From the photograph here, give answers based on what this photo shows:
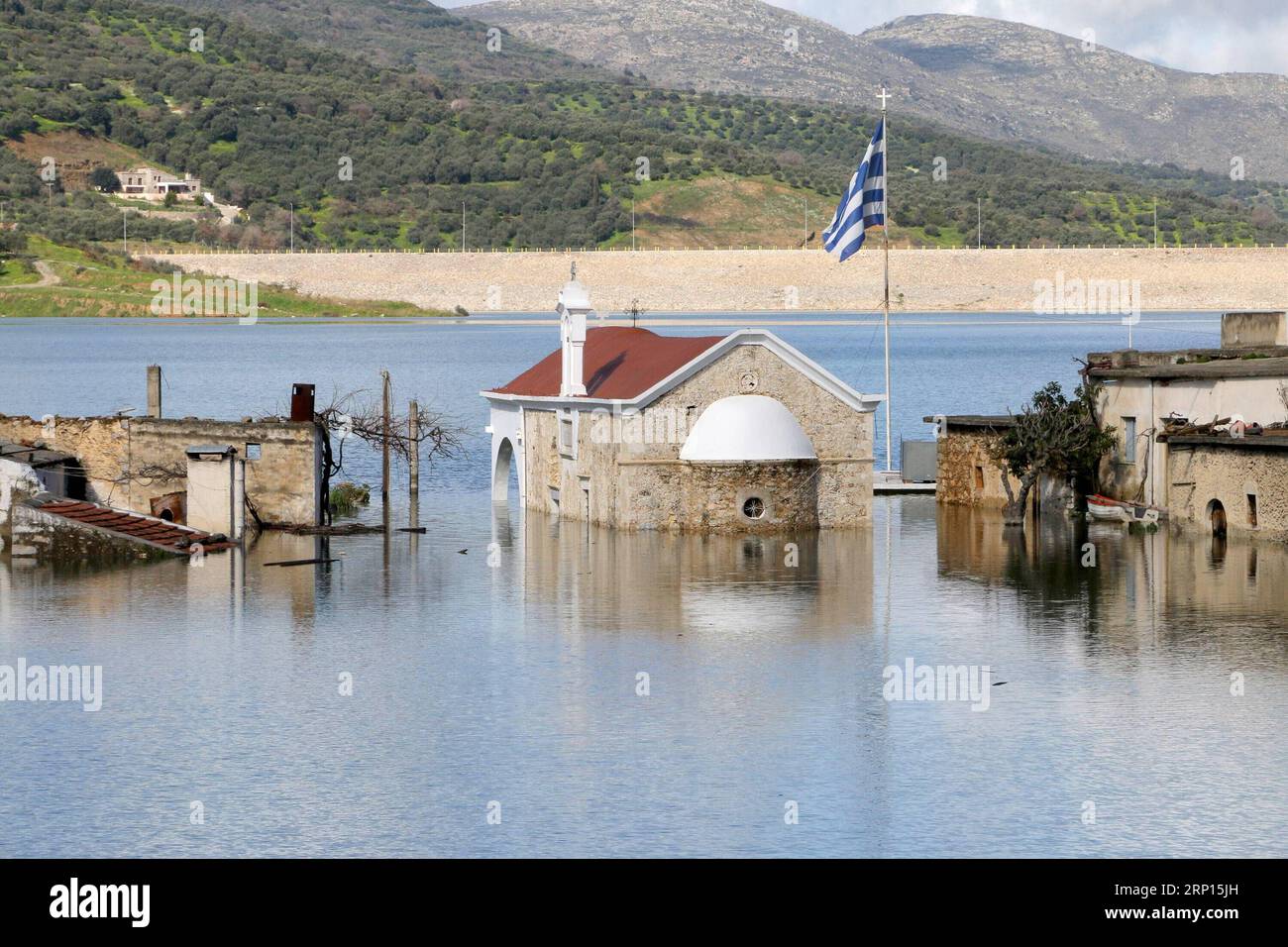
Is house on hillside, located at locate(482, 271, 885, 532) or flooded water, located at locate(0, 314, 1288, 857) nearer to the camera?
flooded water, located at locate(0, 314, 1288, 857)

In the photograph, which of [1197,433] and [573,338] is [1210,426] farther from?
[573,338]

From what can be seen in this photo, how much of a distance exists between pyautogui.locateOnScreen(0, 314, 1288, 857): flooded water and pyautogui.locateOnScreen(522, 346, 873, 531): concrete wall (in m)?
0.74

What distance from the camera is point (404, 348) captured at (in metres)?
157

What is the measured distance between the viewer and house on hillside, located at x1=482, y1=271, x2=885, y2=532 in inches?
1463

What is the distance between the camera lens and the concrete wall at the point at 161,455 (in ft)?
128

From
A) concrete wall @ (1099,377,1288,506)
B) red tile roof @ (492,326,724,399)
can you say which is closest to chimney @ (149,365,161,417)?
red tile roof @ (492,326,724,399)

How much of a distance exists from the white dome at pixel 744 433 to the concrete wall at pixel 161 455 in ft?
25.3

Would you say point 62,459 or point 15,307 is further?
point 15,307

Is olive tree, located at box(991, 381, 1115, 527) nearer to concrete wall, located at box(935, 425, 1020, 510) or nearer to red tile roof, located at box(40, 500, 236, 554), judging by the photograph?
concrete wall, located at box(935, 425, 1020, 510)
